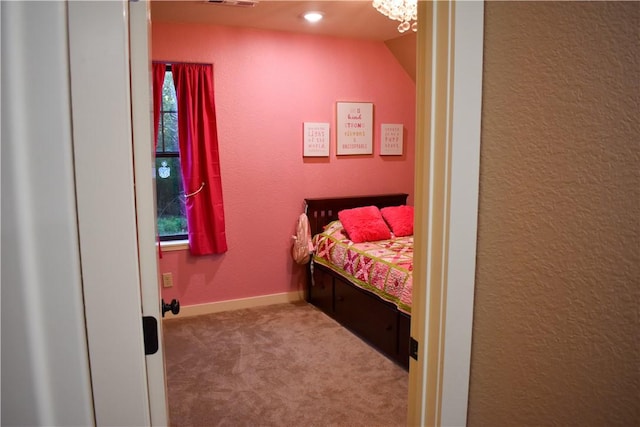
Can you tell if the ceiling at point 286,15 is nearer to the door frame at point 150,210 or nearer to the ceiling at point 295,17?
the ceiling at point 295,17

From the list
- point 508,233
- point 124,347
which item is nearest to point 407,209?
point 508,233

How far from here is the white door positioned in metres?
0.77

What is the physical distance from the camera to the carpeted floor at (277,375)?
Answer: 8.46ft

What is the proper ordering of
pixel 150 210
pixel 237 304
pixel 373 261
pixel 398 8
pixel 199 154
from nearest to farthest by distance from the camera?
pixel 150 210
pixel 398 8
pixel 373 261
pixel 199 154
pixel 237 304

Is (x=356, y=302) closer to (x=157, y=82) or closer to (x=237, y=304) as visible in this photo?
(x=237, y=304)

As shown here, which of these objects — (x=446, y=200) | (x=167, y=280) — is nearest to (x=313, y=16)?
(x=167, y=280)

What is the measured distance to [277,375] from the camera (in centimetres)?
303

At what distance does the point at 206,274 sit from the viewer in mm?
4145

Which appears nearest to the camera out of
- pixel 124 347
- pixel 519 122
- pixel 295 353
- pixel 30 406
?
pixel 30 406

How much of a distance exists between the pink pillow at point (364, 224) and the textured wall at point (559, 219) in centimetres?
292

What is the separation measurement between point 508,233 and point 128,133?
2.59ft

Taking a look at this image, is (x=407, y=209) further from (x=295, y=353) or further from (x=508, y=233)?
(x=508, y=233)

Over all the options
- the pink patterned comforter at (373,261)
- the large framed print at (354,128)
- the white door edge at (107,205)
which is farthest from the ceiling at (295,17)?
the white door edge at (107,205)

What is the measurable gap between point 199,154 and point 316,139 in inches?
43.2
